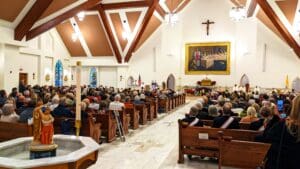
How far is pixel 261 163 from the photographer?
391 centimetres

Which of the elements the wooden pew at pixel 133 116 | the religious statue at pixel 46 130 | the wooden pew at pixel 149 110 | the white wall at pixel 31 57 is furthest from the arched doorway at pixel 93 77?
the religious statue at pixel 46 130

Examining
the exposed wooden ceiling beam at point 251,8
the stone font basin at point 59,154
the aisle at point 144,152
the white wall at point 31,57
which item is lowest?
the aisle at point 144,152

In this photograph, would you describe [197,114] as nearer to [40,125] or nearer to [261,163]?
[261,163]

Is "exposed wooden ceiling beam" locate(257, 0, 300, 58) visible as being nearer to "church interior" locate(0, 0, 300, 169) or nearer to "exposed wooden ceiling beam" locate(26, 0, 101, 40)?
"church interior" locate(0, 0, 300, 169)

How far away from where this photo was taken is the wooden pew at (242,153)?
3.81m

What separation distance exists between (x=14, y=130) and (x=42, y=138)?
2.42 meters

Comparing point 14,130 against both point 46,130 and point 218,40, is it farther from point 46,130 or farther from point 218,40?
point 218,40

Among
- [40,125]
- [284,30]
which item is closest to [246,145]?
[40,125]

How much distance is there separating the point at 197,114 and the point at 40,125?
3.57m

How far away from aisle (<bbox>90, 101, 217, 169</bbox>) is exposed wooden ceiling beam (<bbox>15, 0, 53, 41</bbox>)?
6.62 metres

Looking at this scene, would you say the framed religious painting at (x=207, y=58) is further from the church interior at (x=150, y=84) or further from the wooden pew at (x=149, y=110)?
the wooden pew at (x=149, y=110)

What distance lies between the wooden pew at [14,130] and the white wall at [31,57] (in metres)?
7.54

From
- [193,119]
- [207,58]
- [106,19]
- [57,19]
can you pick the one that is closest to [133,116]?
[193,119]

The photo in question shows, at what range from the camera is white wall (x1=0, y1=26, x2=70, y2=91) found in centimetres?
1151
